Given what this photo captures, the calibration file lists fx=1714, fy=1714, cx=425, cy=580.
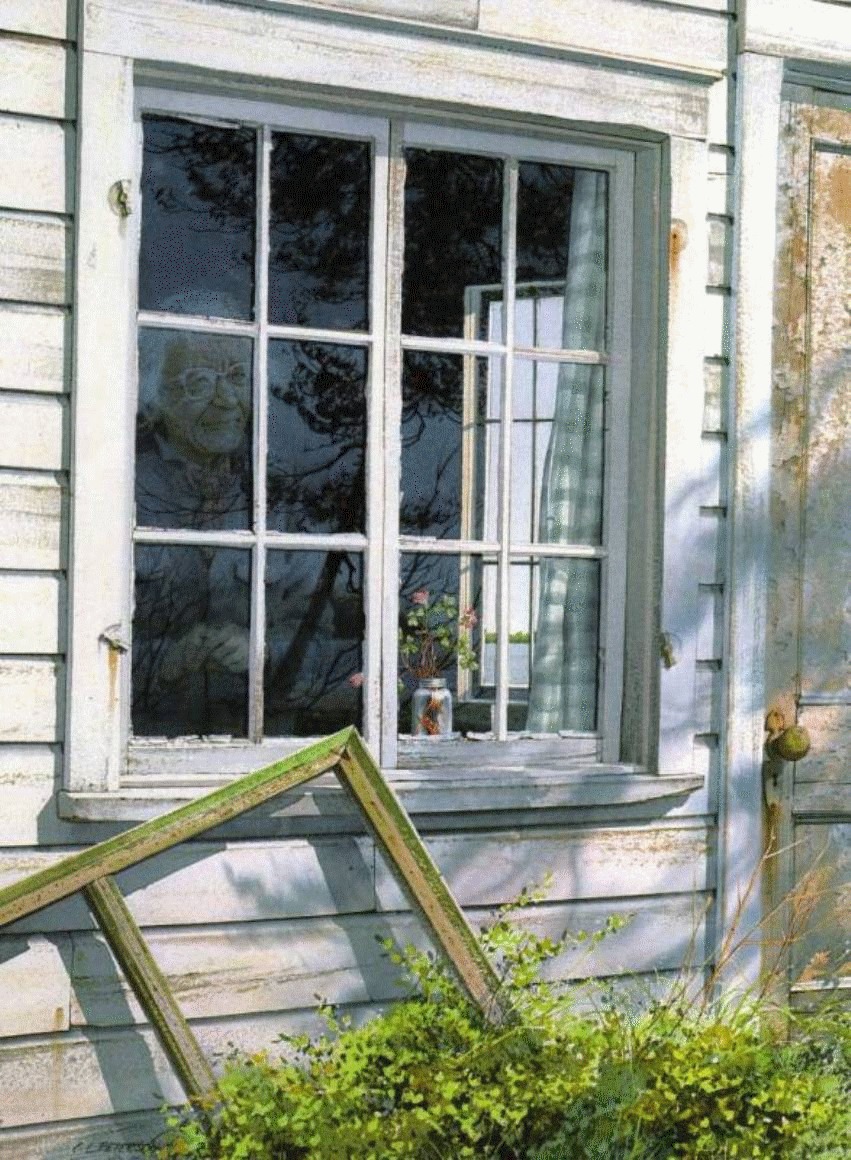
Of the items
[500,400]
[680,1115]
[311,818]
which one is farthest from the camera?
[500,400]

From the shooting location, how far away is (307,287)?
429cm

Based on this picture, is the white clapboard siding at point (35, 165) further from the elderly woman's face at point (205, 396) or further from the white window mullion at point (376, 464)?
the white window mullion at point (376, 464)

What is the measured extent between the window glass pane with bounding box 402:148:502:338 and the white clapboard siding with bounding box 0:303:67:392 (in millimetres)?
943

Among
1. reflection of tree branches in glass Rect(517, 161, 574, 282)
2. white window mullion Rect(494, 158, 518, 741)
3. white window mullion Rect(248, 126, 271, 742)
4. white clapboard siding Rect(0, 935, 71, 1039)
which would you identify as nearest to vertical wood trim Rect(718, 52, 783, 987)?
reflection of tree branches in glass Rect(517, 161, 574, 282)

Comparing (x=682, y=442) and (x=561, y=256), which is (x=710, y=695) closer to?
(x=682, y=442)

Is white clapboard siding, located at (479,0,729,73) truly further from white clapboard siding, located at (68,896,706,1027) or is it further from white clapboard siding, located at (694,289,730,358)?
white clapboard siding, located at (68,896,706,1027)

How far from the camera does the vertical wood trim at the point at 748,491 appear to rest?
466 centimetres

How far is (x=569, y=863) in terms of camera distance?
14.7 feet

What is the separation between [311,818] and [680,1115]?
1.11m

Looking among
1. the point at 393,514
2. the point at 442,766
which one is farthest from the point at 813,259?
the point at 442,766

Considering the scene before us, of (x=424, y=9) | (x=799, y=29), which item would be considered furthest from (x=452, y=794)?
(x=799, y=29)

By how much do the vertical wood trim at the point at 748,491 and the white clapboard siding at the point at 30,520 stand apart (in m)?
1.84

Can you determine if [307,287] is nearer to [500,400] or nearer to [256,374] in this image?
[256,374]

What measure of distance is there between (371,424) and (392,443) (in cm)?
7
